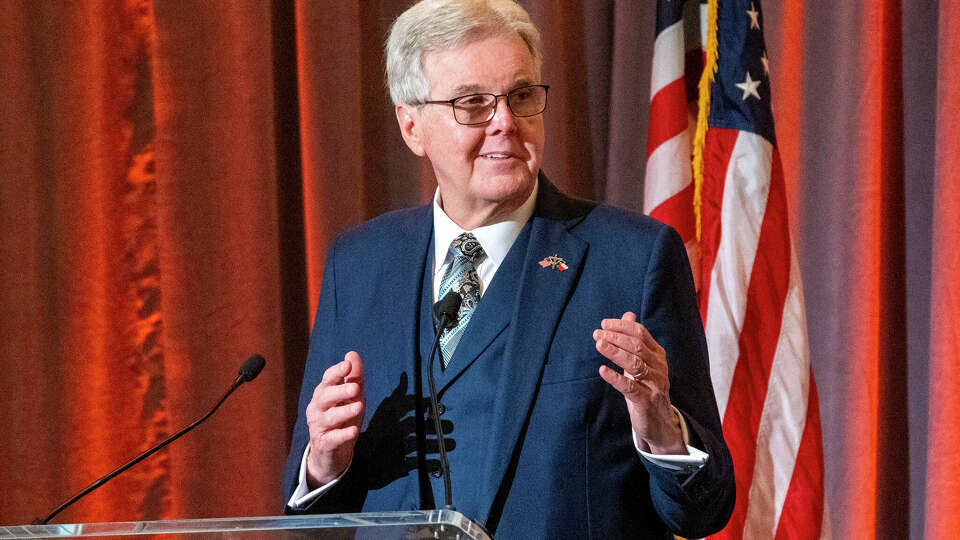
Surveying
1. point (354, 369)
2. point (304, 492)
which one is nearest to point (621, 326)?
point (354, 369)

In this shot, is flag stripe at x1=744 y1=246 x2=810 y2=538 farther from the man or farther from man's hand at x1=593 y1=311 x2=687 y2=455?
man's hand at x1=593 y1=311 x2=687 y2=455

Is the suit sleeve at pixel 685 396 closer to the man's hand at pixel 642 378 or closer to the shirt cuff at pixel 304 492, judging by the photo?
the man's hand at pixel 642 378

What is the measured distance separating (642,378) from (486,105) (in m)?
0.63

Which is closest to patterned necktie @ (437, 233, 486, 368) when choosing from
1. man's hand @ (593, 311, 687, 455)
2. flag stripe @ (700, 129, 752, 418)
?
man's hand @ (593, 311, 687, 455)

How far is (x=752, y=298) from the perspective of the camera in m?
2.72

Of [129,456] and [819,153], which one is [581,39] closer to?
[819,153]

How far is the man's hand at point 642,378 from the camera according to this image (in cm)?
139

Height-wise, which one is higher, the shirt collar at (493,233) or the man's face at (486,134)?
the man's face at (486,134)

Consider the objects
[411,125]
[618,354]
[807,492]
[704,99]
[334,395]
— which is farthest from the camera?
[704,99]

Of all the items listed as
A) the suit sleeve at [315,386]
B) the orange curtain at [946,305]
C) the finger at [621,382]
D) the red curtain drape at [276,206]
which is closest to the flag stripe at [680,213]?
the red curtain drape at [276,206]

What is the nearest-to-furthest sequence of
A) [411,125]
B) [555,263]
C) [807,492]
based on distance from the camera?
[555,263], [411,125], [807,492]

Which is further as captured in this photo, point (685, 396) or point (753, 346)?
point (753, 346)

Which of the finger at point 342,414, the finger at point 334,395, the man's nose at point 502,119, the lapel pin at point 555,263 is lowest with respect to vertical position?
the finger at point 342,414

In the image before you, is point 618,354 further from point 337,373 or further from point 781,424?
point 781,424
